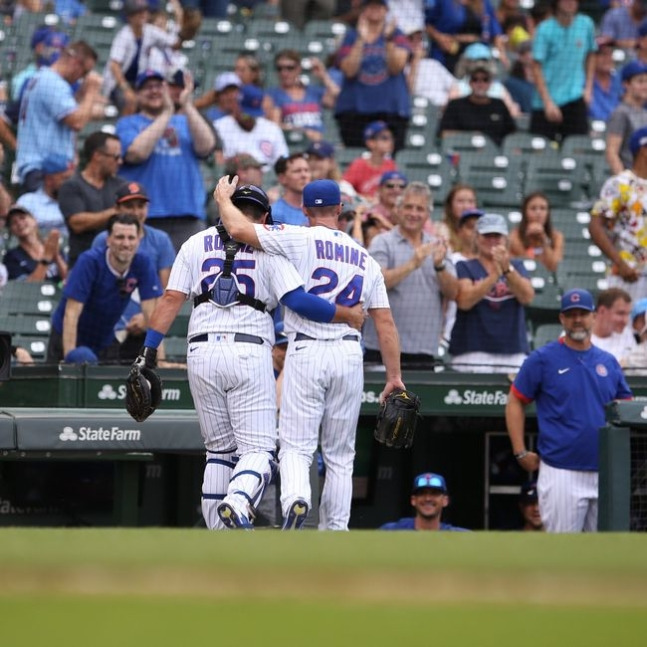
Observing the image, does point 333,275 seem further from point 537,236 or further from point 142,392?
point 537,236

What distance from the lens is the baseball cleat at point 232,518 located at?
7.52 metres

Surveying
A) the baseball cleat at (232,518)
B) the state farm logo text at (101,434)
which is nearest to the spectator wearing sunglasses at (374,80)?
the state farm logo text at (101,434)

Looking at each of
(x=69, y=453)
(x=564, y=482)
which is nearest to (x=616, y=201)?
(x=564, y=482)

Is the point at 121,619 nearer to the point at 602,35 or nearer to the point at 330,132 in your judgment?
the point at 330,132

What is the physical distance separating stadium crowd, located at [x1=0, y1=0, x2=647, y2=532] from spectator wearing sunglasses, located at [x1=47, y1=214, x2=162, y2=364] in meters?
0.02

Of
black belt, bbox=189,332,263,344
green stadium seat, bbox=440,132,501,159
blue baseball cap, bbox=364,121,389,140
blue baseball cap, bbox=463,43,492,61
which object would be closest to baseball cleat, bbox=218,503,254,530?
black belt, bbox=189,332,263,344

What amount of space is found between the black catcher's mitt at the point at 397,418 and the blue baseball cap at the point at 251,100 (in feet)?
19.1

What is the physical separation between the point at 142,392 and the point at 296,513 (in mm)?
950

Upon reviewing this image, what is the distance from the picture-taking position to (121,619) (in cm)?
413

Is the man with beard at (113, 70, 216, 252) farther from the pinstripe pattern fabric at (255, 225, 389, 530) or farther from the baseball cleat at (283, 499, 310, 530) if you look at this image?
the baseball cleat at (283, 499, 310, 530)

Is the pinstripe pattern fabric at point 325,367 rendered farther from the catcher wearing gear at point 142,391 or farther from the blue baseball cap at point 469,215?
the blue baseball cap at point 469,215

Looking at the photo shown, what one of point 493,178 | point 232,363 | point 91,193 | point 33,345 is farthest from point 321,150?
point 232,363

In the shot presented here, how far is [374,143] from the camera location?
1267cm

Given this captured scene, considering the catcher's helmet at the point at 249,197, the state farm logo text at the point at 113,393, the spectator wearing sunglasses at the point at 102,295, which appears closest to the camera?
the catcher's helmet at the point at 249,197
